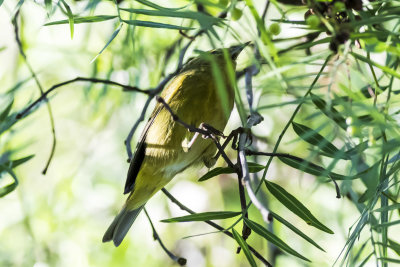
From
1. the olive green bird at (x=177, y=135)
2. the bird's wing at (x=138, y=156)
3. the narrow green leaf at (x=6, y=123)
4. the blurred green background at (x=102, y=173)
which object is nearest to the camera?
the narrow green leaf at (x=6, y=123)

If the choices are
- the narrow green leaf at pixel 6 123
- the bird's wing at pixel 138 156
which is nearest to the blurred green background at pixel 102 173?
the bird's wing at pixel 138 156

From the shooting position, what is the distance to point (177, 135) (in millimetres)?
2438

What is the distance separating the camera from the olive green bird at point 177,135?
2.37 metres

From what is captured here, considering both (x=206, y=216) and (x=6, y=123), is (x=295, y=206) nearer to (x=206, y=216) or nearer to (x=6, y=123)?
(x=206, y=216)

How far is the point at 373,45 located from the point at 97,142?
2389 mm

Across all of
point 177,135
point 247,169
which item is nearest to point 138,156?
point 177,135

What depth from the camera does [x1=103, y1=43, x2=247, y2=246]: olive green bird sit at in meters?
2.37

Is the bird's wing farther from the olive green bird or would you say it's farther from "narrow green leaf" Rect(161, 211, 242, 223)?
"narrow green leaf" Rect(161, 211, 242, 223)

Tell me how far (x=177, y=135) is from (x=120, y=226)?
54 centimetres

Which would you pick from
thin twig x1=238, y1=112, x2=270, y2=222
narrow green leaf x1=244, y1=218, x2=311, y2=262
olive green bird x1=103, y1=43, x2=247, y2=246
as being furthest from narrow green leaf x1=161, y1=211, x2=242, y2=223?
olive green bird x1=103, y1=43, x2=247, y2=246

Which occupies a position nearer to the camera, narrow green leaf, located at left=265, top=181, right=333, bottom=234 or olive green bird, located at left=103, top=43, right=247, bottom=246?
narrow green leaf, located at left=265, top=181, right=333, bottom=234

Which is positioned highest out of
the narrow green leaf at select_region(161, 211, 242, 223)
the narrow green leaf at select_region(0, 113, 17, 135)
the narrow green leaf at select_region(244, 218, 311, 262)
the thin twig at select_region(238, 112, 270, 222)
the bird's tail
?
the narrow green leaf at select_region(0, 113, 17, 135)

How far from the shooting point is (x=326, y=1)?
1178 mm

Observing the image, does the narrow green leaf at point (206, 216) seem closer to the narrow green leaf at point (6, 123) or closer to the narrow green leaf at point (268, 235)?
the narrow green leaf at point (268, 235)
